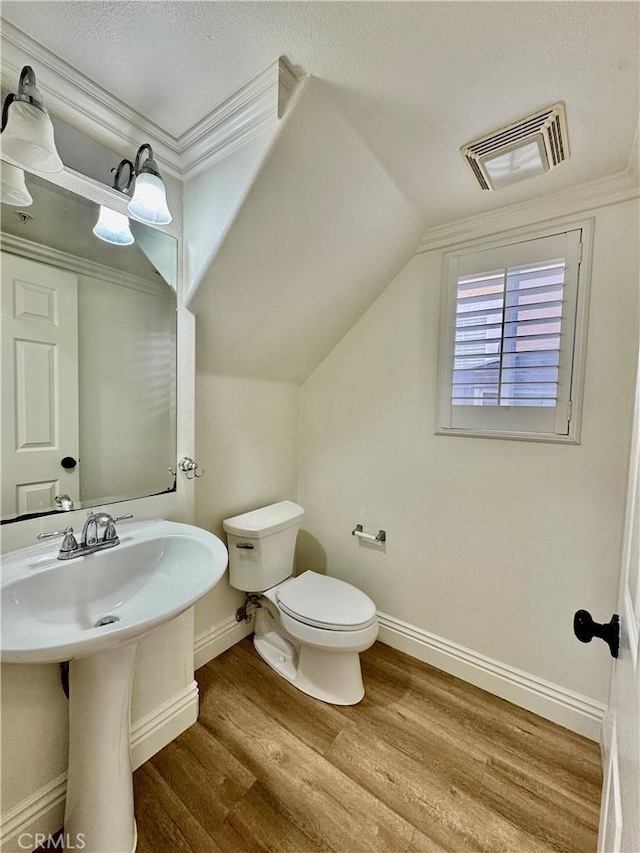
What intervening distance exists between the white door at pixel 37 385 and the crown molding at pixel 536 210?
1575 mm

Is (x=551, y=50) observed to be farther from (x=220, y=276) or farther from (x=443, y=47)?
(x=220, y=276)

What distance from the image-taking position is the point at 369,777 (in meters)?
1.19

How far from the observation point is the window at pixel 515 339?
136 centimetres

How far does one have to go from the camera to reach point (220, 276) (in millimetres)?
1302

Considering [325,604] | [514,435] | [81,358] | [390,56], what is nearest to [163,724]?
[325,604]

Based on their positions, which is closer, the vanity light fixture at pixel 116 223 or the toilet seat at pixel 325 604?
the vanity light fixture at pixel 116 223

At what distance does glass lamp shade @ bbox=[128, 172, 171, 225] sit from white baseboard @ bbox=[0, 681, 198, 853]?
70.2 inches

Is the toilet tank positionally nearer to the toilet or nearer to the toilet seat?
the toilet

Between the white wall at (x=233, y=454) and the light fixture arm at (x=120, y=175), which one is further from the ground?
the light fixture arm at (x=120, y=175)

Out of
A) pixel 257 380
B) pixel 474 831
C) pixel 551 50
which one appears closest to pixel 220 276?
pixel 257 380

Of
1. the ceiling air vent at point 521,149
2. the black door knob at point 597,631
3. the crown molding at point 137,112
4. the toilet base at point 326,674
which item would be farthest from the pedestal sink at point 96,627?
the ceiling air vent at point 521,149

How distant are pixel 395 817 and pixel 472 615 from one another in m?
0.81

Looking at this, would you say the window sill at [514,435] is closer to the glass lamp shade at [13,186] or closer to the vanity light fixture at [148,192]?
the vanity light fixture at [148,192]

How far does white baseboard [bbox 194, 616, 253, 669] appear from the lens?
1.65 m
